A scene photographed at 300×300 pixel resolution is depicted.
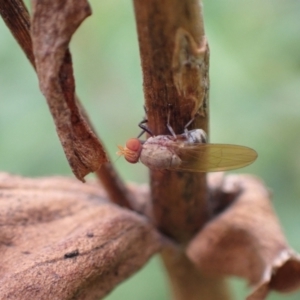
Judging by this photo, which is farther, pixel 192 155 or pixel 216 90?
pixel 216 90

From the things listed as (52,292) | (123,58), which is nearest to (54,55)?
(52,292)

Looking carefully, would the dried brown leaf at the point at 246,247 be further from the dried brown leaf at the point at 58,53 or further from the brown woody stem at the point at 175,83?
the dried brown leaf at the point at 58,53

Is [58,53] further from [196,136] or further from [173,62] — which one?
[196,136]

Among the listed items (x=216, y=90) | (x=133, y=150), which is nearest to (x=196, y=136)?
(x=133, y=150)

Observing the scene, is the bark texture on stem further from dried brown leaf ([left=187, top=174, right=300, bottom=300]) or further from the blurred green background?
the blurred green background

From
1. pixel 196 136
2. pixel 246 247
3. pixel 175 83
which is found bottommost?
pixel 246 247

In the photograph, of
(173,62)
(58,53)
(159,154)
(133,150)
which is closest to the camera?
(58,53)

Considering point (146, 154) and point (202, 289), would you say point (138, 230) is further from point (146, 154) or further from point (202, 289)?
point (202, 289)
